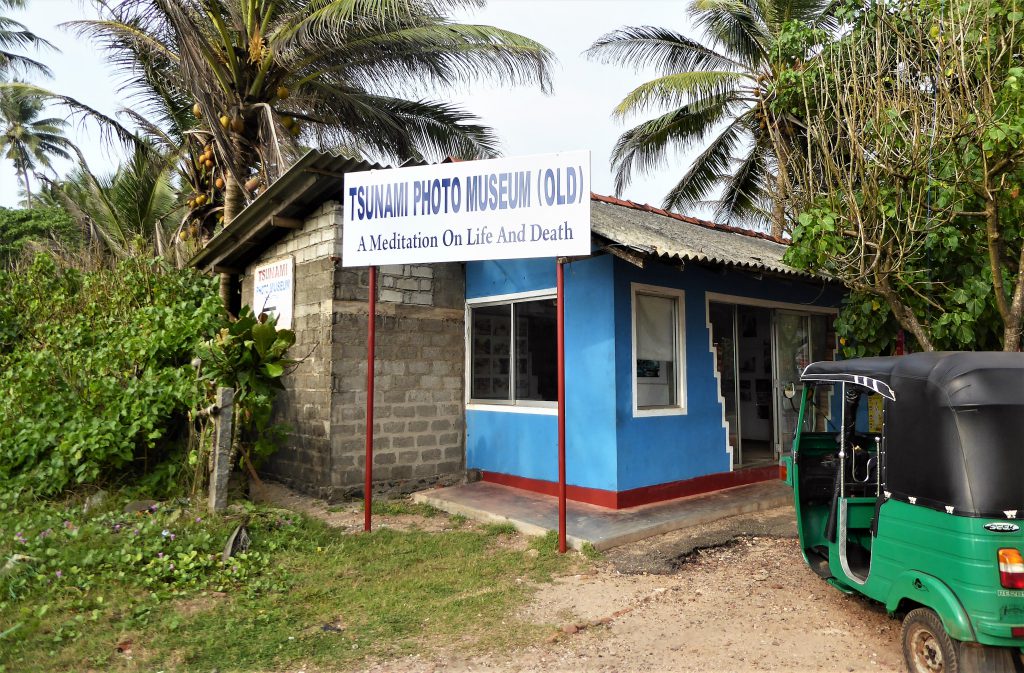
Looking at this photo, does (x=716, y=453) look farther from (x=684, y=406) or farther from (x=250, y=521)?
(x=250, y=521)

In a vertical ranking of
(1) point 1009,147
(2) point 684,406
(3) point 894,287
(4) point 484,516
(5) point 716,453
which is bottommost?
(4) point 484,516

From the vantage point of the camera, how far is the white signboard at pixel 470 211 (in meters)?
5.90

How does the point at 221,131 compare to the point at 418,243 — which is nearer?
the point at 418,243

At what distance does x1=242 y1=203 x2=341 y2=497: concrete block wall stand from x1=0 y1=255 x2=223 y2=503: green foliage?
1071 millimetres

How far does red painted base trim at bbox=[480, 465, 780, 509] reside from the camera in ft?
23.6

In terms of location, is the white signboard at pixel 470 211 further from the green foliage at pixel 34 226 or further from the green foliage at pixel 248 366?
the green foliage at pixel 34 226

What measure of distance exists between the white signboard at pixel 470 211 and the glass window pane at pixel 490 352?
227 cm

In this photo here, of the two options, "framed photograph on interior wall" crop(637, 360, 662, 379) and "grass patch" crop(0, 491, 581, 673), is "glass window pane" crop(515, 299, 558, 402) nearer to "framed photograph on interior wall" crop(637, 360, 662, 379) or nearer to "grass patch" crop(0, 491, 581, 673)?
"framed photograph on interior wall" crop(637, 360, 662, 379)

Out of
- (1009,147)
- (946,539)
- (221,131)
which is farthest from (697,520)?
(221,131)

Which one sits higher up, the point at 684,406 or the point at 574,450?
the point at 684,406

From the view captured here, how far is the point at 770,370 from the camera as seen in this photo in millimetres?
9516

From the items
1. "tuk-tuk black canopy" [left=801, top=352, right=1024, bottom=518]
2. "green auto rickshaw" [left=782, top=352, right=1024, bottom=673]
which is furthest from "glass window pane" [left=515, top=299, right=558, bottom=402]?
"tuk-tuk black canopy" [left=801, top=352, right=1024, bottom=518]

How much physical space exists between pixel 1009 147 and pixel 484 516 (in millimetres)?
5646

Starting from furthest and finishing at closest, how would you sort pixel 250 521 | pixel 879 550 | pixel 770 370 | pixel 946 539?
1. pixel 770 370
2. pixel 250 521
3. pixel 879 550
4. pixel 946 539
